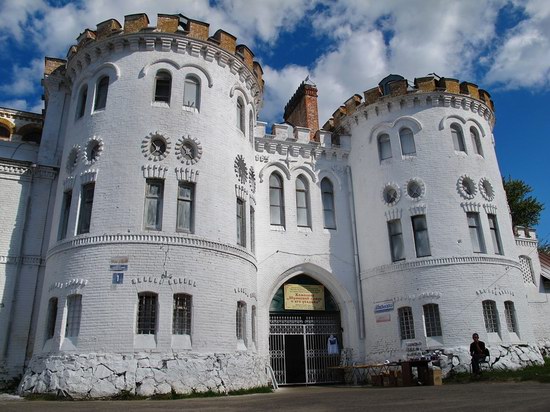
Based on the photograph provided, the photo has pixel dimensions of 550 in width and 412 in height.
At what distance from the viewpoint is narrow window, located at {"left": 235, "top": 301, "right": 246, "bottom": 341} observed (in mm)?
17609

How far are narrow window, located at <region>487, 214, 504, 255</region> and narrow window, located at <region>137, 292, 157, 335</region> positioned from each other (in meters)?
15.4

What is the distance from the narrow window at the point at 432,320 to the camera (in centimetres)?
2011

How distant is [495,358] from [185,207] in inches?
544

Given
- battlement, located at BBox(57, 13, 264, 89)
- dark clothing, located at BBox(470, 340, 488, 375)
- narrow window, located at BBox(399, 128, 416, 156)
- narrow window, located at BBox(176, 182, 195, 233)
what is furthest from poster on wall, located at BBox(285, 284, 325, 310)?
battlement, located at BBox(57, 13, 264, 89)

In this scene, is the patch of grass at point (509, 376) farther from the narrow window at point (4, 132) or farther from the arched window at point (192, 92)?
the narrow window at point (4, 132)

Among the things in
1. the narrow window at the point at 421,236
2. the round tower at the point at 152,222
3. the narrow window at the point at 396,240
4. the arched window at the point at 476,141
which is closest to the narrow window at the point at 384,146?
the narrow window at the point at 396,240

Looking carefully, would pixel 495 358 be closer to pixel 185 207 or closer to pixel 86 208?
pixel 185 207

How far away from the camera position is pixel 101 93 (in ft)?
62.0

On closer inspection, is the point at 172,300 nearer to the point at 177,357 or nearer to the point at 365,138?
the point at 177,357

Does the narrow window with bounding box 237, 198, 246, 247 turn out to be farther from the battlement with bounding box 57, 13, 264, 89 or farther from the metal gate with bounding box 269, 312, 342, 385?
the battlement with bounding box 57, 13, 264, 89

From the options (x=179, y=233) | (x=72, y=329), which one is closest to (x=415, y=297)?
(x=179, y=233)

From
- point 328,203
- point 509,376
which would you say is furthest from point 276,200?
point 509,376

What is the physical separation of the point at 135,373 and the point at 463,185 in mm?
16316

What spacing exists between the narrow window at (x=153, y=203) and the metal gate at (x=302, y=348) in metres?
7.23
